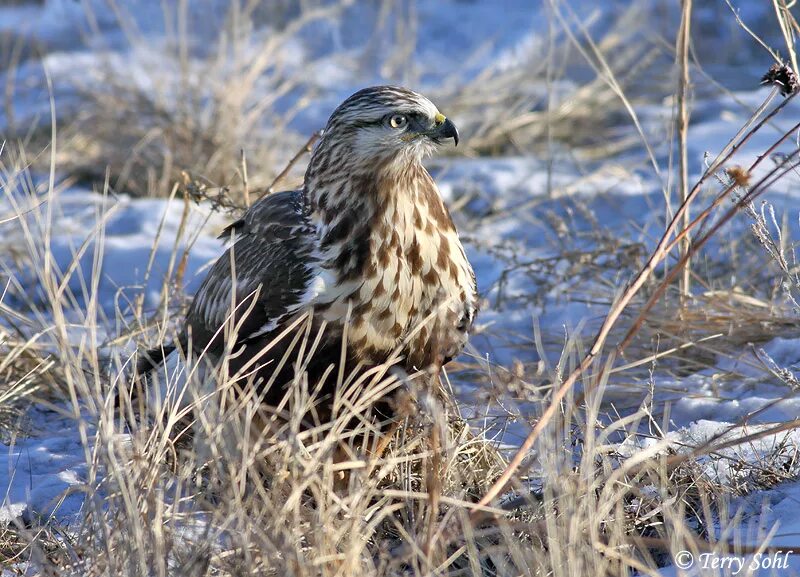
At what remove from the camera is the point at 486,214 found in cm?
657

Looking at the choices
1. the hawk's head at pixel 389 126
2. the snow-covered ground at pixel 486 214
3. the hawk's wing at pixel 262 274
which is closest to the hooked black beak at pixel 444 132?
the hawk's head at pixel 389 126

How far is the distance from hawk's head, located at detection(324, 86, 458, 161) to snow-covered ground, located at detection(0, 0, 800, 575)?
69 centimetres

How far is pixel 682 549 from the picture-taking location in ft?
8.86

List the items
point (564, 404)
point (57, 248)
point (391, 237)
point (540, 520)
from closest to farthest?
1. point (540, 520)
2. point (391, 237)
3. point (564, 404)
4. point (57, 248)

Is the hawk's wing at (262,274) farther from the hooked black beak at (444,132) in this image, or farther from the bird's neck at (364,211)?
the hooked black beak at (444,132)

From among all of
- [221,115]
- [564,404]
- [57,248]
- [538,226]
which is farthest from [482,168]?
[564,404]

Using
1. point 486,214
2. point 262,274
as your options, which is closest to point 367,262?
point 262,274

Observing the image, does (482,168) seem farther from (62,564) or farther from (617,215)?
(62,564)

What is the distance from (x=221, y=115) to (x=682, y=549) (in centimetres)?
498

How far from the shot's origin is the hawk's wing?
3353 mm

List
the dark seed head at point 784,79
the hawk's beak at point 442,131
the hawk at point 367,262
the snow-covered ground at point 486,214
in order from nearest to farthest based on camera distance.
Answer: the dark seed head at point 784,79 < the hawk at point 367,262 < the hawk's beak at point 442,131 < the snow-covered ground at point 486,214

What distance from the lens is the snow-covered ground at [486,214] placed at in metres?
3.70

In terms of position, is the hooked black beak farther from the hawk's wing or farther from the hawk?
the hawk's wing

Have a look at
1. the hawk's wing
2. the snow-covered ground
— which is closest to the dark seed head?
the snow-covered ground
